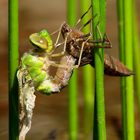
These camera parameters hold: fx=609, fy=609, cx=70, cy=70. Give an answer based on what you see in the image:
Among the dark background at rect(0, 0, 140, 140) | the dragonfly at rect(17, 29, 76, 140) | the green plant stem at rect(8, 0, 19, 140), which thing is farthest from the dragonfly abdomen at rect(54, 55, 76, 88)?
the dark background at rect(0, 0, 140, 140)

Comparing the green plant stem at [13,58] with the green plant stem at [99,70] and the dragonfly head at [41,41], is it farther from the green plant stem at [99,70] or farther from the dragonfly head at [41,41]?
the green plant stem at [99,70]

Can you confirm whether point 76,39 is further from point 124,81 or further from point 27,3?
point 27,3

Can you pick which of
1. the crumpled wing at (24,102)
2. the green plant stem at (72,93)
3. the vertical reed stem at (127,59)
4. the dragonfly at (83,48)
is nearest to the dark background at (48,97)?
the green plant stem at (72,93)

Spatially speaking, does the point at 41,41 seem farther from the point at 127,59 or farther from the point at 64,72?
the point at 127,59

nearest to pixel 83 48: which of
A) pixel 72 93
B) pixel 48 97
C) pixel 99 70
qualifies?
pixel 99 70

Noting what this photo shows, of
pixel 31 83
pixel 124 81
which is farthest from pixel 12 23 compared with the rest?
pixel 124 81

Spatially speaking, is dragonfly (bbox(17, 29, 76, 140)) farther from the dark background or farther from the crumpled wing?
the dark background
